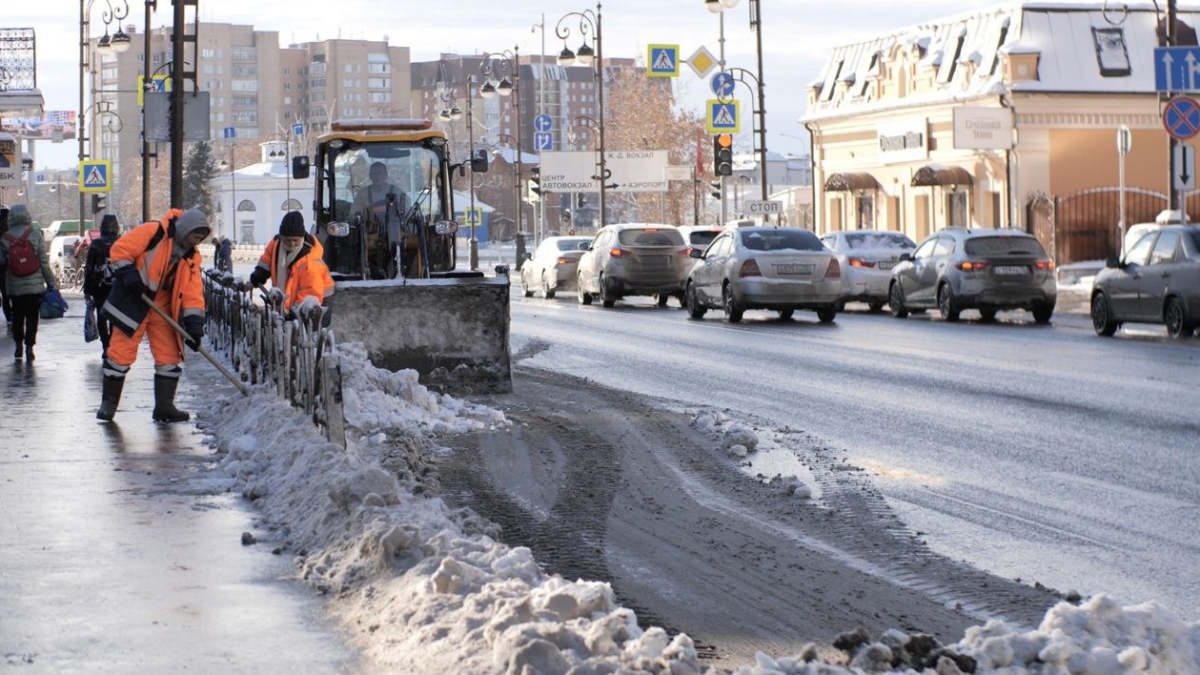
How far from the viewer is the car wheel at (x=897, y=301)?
102 ft

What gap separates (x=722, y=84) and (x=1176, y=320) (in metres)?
27.1

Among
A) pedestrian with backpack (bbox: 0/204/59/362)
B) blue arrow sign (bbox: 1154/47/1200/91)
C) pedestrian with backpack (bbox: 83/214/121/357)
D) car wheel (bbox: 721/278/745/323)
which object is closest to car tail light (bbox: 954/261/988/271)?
car wheel (bbox: 721/278/745/323)

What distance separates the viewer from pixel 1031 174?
167 feet

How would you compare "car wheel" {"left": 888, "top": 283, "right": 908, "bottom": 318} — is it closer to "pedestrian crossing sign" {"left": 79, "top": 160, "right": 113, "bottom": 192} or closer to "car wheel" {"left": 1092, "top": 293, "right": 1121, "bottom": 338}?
"car wheel" {"left": 1092, "top": 293, "right": 1121, "bottom": 338}

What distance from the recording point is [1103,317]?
24.7m

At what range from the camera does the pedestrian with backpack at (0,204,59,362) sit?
19562mm

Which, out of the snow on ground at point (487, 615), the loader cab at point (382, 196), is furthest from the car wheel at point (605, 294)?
the snow on ground at point (487, 615)

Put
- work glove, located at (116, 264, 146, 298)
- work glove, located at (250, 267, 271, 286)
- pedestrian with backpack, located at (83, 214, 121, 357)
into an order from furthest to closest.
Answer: pedestrian with backpack, located at (83, 214, 121, 357), work glove, located at (250, 267, 271, 286), work glove, located at (116, 264, 146, 298)

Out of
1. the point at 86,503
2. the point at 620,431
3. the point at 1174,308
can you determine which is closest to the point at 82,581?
the point at 86,503

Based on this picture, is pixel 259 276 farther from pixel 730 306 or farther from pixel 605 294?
pixel 605 294

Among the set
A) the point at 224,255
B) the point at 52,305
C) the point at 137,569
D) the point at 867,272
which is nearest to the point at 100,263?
the point at 52,305

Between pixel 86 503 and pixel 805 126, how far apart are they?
57691mm

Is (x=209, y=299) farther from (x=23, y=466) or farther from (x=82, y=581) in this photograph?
(x=82, y=581)

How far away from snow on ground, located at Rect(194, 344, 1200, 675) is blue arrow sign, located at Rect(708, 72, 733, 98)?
4016 cm
